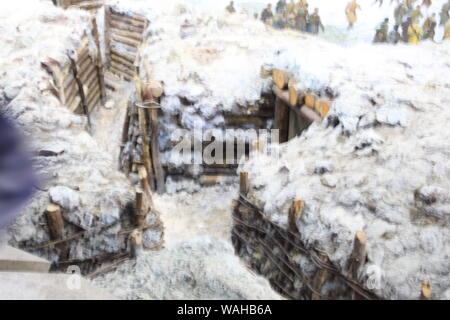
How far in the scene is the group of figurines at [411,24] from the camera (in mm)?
11500

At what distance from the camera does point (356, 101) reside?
282 inches

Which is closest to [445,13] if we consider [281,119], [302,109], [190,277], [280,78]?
[280,78]

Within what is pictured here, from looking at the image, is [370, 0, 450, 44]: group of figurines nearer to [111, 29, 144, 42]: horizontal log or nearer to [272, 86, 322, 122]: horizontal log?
[272, 86, 322, 122]: horizontal log

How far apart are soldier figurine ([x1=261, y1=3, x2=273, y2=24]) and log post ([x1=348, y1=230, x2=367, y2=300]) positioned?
10.7m

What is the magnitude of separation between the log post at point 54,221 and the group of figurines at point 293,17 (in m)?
10.4

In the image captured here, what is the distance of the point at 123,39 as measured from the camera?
14922 mm

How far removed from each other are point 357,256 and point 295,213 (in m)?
→ 1.05

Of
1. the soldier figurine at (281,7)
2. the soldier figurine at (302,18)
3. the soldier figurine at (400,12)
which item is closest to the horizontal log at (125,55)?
the soldier figurine at (281,7)

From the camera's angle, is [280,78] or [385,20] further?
[385,20]

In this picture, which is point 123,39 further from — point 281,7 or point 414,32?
point 414,32

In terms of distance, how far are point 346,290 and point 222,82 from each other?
603cm

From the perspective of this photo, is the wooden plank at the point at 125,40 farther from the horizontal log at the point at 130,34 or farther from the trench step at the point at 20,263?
the trench step at the point at 20,263

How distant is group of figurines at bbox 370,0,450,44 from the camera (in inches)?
453
